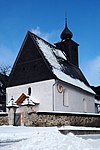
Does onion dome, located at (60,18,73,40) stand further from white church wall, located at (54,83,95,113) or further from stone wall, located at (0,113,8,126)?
stone wall, located at (0,113,8,126)

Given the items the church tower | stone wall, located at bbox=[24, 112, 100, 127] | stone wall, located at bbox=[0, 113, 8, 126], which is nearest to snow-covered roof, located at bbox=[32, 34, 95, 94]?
the church tower

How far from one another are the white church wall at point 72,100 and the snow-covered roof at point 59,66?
2.55 ft

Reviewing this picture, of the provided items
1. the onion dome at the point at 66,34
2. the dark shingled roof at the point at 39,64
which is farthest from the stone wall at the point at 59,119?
the onion dome at the point at 66,34

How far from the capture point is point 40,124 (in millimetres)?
17766

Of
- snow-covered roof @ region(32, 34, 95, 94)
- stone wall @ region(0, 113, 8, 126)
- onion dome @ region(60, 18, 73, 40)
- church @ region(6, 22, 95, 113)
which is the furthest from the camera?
onion dome @ region(60, 18, 73, 40)

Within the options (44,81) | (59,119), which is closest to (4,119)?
(59,119)

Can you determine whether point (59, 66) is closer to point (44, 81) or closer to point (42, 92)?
point (44, 81)

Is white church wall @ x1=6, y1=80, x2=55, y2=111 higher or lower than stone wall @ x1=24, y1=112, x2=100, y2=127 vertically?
higher

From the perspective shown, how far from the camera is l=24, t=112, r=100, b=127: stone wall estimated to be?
→ 57.4ft

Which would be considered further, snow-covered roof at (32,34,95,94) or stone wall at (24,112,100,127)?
snow-covered roof at (32,34,95,94)

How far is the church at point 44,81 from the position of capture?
80.1 feet

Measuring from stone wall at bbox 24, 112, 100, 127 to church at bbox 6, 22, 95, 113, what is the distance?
13.3ft

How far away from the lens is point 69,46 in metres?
33.2

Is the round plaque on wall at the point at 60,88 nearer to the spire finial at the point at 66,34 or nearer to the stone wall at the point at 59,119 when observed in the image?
the stone wall at the point at 59,119
